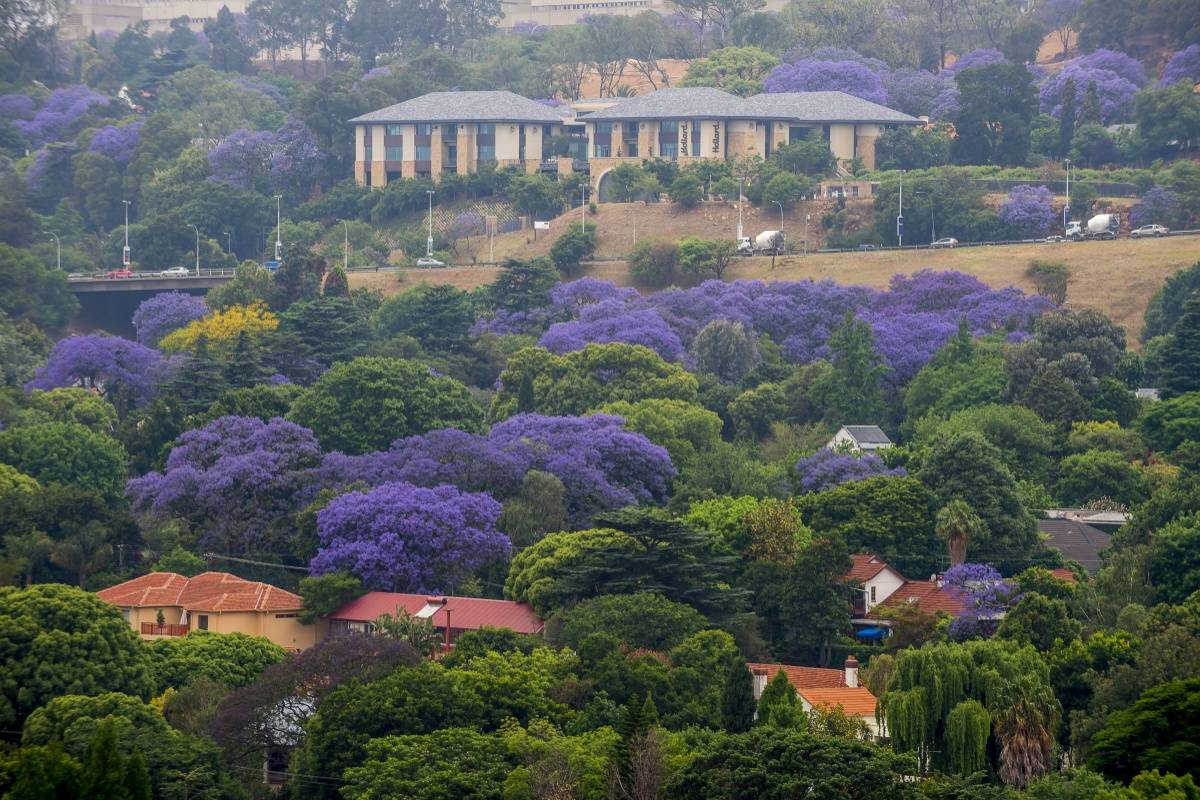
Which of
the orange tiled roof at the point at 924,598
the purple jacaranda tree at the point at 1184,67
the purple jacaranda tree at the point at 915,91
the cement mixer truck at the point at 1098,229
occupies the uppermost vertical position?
the purple jacaranda tree at the point at 1184,67

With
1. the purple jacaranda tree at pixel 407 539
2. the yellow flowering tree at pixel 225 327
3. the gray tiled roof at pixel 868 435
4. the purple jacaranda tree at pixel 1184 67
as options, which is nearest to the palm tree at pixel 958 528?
the purple jacaranda tree at pixel 407 539

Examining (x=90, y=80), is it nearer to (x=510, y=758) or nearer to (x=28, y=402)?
(x=28, y=402)

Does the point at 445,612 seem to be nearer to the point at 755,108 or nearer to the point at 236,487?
the point at 236,487

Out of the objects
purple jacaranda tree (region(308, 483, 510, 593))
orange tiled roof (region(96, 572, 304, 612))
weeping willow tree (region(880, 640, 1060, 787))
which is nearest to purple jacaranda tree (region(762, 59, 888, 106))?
purple jacaranda tree (region(308, 483, 510, 593))

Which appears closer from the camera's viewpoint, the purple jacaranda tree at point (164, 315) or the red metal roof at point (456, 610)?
the red metal roof at point (456, 610)

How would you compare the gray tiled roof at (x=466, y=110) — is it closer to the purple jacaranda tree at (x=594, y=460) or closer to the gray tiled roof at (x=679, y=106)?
the gray tiled roof at (x=679, y=106)

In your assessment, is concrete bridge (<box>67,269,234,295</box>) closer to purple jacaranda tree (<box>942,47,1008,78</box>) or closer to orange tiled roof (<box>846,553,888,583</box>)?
purple jacaranda tree (<box>942,47,1008,78</box>)
